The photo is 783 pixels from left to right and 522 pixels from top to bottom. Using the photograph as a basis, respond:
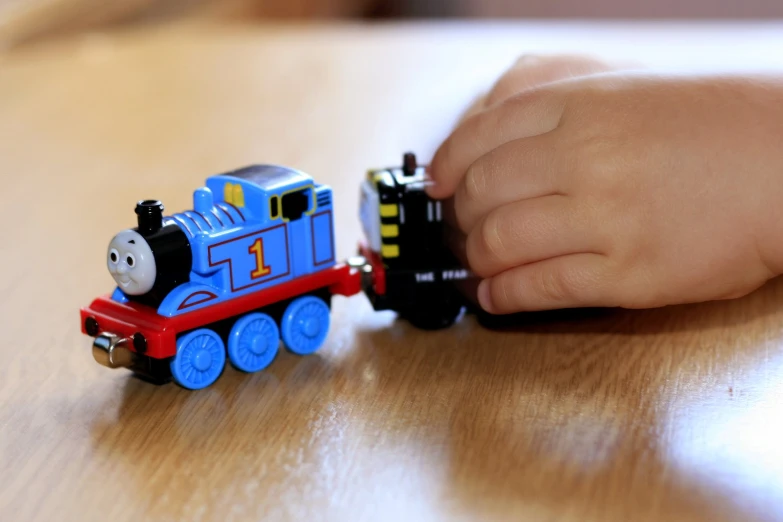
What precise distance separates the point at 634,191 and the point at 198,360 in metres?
0.35

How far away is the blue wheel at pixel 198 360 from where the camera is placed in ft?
2.31

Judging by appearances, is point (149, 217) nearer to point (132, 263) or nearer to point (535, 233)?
point (132, 263)

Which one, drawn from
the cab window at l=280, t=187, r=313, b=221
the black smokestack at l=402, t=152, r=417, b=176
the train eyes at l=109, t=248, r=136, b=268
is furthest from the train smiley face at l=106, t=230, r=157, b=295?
the black smokestack at l=402, t=152, r=417, b=176

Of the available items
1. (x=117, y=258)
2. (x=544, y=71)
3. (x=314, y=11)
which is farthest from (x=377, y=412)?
(x=314, y=11)

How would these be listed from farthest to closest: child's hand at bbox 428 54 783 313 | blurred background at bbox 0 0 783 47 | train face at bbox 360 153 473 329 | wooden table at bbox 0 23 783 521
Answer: blurred background at bbox 0 0 783 47 < train face at bbox 360 153 473 329 < child's hand at bbox 428 54 783 313 < wooden table at bbox 0 23 783 521

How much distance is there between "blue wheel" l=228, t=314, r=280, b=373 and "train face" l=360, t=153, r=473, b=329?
0.10 meters

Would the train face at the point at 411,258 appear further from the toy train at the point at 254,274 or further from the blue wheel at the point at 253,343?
the blue wheel at the point at 253,343

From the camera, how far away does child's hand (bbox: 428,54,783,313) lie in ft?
2.27

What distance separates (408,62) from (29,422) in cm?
121

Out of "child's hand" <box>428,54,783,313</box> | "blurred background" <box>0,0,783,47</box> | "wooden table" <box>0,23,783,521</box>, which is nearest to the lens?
"wooden table" <box>0,23,783,521</box>

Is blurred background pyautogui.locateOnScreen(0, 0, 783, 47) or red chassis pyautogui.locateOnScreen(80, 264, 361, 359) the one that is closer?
red chassis pyautogui.locateOnScreen(80, 264, 361, 359)

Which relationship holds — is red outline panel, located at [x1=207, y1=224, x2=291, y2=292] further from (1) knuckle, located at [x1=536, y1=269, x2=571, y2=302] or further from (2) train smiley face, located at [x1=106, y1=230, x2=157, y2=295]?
(1) knuckle, located at [x1=536, y1=269, x2=571, y2=302]

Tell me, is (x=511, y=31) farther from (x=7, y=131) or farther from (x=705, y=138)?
(x=705, y=138)

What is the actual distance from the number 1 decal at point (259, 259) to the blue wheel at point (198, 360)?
59mm
